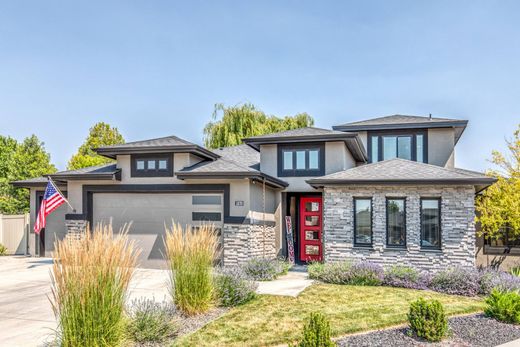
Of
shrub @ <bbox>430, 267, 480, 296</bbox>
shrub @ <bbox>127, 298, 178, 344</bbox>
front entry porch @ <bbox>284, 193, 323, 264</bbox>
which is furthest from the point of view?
front entry porch @ <bbox>284, 193, 323, 264</bbox>

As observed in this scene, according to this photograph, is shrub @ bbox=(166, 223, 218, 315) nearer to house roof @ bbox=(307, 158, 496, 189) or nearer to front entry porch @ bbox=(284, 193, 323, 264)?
house roof @ bbox=(307, 158, 496, 189)

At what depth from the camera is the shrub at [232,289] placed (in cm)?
767

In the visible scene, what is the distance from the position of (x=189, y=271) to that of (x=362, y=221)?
20.4 feet

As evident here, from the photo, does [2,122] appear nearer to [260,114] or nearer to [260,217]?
[260,114]

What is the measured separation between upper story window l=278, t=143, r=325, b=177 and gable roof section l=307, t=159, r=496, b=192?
1.78 metres

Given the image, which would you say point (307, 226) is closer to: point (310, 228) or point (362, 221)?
point (310, 228)

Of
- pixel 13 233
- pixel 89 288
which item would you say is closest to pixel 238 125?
pixel 13 233

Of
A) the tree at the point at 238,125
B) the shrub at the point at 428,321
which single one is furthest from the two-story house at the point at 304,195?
the tree at the point at 238,125

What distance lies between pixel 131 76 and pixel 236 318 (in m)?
12.7

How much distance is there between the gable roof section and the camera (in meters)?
10.4

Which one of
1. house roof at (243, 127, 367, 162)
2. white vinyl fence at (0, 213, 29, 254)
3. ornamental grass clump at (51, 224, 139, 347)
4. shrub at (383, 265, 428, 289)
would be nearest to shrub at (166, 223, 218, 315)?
ornamental grass clump at (51, 224, 139, 347)

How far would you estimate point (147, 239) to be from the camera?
13.1 metres

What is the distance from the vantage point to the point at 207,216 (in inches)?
498

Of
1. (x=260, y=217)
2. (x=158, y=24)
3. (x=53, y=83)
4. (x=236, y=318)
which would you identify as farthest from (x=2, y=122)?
(x=236, y=318)
